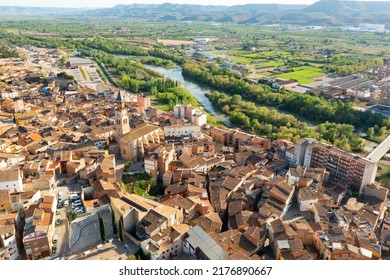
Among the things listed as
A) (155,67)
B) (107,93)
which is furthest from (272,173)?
(155,67)

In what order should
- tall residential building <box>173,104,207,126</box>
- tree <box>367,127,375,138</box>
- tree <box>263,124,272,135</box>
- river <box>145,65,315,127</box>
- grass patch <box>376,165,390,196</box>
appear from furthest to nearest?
river <box>145,65,315,127</box>
tree <box>367,127,375,138</box>
tree <box>263,124,272,135</box>
tall residential building <box>173,104,207,126</box>
grass patch <box>376,165,390,196</box>

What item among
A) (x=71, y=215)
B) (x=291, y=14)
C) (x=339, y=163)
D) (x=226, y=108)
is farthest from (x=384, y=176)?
(x=291, y=14)

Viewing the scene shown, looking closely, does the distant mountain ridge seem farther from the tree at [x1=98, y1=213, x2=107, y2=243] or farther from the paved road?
the tree at [x1=98, y1=213, x2=107, y2=243]

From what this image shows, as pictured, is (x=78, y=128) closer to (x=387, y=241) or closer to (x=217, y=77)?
(x=387, y=241)

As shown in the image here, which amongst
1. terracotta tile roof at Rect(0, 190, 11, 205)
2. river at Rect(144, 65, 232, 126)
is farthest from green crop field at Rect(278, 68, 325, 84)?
terracotta tile roof at Rect(0, 190, 11, 205)

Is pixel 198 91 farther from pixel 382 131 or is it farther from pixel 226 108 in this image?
pixel 382 131

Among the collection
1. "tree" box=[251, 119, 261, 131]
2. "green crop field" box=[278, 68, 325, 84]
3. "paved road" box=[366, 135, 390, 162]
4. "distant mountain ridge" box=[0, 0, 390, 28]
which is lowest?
"paved road" box=[366, 135, 390, 162]

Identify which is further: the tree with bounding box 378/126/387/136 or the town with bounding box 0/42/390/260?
the tree with bounding box 378/126/387/136
